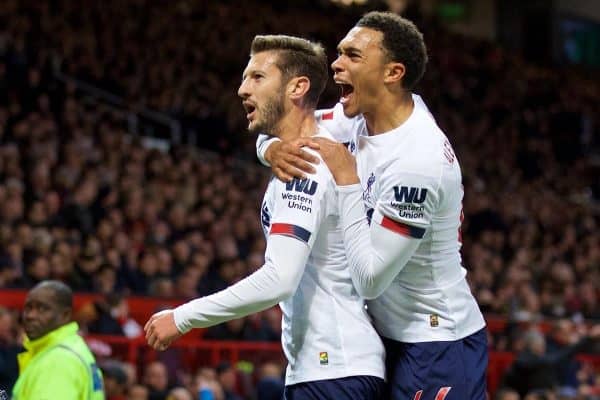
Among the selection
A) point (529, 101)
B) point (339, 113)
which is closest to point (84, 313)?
point (339, 113)

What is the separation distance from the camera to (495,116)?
2450 centimetres

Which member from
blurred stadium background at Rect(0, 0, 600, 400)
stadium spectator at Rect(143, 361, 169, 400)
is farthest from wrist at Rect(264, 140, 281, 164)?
stadium spectator at Rect(143, 361, 169, 400)

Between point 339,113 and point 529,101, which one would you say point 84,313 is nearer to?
point 339,113

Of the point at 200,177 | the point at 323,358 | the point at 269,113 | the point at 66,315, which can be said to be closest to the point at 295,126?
the point at 269,113

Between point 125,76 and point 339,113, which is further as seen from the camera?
point 125,76

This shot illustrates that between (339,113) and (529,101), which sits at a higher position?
(529,101)

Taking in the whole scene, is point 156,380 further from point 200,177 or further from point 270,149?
point 200,177

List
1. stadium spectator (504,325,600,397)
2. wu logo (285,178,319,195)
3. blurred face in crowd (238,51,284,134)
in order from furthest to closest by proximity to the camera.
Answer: stadium spectator (504,325,600,397) → blurred face in crowd (238,51,284,134) → wu logo (285,178,319,195)

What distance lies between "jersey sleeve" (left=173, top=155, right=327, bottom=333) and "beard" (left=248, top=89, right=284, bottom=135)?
397 millimetres

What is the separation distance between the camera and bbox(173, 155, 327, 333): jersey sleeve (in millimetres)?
3729

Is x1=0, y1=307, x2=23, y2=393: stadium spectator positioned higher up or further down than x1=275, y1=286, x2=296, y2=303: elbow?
further down

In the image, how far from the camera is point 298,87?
13.4 feet

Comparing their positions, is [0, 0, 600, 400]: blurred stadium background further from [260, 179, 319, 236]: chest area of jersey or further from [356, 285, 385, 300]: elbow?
[356, 285, 385, 300]: elbow

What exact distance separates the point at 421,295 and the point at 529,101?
22.6m
